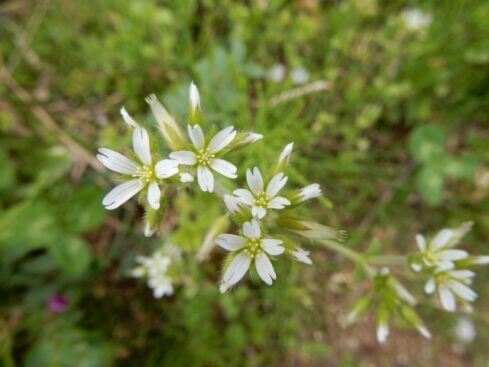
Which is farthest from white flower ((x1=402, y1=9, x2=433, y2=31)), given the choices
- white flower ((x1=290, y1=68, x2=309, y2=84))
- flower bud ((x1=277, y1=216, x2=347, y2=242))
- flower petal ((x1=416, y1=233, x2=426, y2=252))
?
flower bud ((x1=277, y1=216, x2=347, y2=242))

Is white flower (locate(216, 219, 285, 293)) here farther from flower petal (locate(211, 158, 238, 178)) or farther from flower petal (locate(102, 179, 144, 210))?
flower petal (locate(102, 179, 144, 210))

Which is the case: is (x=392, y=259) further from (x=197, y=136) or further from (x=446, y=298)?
(x=197, y=136)

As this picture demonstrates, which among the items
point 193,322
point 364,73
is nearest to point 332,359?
point 193,322

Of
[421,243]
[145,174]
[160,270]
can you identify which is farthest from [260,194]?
[160,270]

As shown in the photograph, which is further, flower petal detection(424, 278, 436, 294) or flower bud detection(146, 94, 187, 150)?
flower petal detection(424, 278, 436, 294)

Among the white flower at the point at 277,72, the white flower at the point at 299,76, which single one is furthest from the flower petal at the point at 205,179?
the white flower at the point at 299,76

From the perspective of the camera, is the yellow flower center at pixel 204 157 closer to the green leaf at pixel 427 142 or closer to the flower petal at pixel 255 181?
the flower petal at pixel 255 181

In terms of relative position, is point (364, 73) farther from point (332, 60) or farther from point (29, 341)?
point (29, 341)
